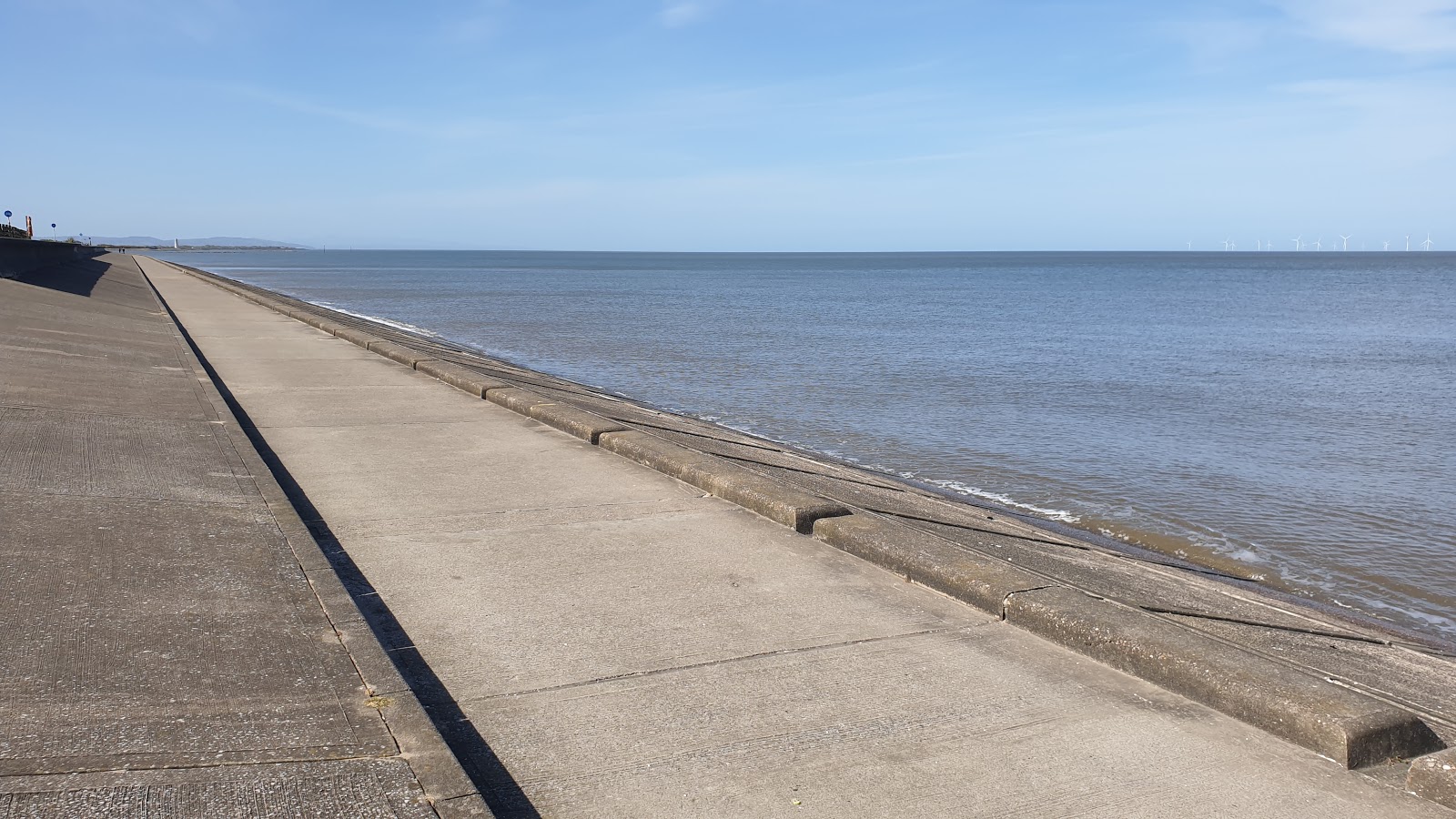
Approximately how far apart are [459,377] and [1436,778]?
10243 mm

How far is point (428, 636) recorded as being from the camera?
4.32m

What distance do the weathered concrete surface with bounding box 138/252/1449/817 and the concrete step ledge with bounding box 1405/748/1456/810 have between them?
0.18ft

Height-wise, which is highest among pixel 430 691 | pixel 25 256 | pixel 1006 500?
pixel 25 256

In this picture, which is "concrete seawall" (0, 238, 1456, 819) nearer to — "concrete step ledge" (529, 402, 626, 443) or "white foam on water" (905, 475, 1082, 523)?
"concrete step ledge" (529, 402, 626, 443)

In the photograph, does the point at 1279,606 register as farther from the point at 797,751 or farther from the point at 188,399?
the point at 188,399

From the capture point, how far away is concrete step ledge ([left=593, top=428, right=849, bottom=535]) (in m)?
6.11

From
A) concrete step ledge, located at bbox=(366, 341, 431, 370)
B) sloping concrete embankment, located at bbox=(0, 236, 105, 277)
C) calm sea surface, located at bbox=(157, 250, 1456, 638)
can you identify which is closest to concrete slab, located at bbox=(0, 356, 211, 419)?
concrete step ledge, located at bbox=(366, 341, 431, 370)

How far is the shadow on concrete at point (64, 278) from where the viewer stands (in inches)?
857

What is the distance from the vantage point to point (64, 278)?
2622cm

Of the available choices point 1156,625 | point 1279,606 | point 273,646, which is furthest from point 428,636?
point 1279,606

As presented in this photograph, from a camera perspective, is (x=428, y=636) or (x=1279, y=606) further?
(x=1279, y=606)

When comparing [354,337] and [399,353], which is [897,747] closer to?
[399,353]

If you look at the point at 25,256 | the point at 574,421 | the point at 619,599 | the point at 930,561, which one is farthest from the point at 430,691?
the point at 25,256

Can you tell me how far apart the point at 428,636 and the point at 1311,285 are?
90707 mm
